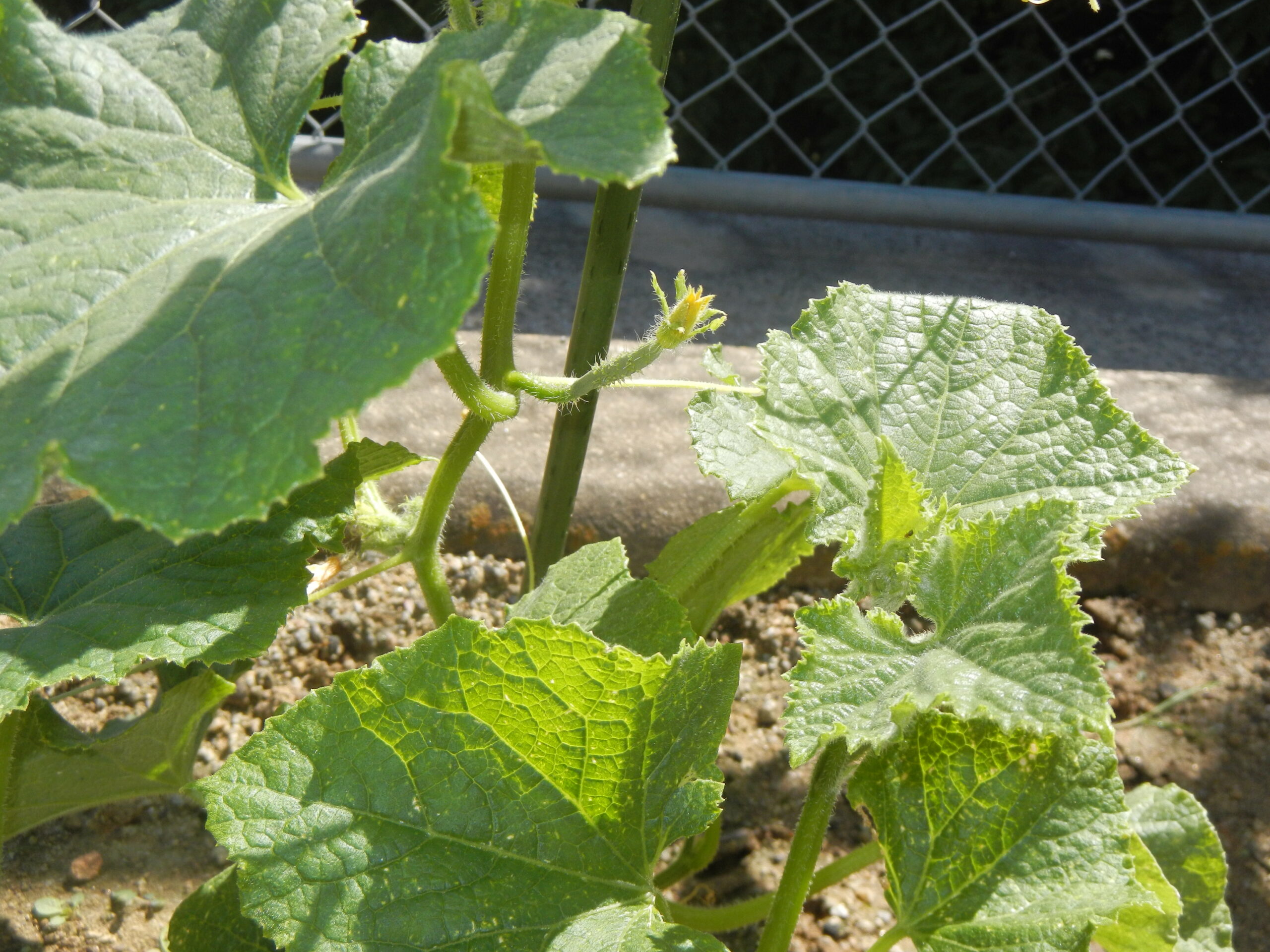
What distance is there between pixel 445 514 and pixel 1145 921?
2.81ft

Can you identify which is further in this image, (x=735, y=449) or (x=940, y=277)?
(x=940, y=277)

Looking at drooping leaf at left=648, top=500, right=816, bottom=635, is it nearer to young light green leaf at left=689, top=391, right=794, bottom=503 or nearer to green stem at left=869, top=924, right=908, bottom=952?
young light green leaf at left=689, top=391, right=794, bottom=503

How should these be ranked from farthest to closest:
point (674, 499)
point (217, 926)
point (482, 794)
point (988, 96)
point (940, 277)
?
point (988, 96)
point (940, 277)
point (674, 499)
point (217, 926)
point (482, 794)

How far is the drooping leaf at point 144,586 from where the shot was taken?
101 centimetres

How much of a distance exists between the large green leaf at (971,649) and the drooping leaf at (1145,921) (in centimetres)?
35

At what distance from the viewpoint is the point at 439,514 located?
4.02 feet

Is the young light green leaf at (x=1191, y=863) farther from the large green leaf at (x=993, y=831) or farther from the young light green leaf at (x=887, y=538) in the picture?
the young light green leaf at (x=887, y=538)

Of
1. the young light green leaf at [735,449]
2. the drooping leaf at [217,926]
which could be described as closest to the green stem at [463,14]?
the young light green leaf at [735,449]

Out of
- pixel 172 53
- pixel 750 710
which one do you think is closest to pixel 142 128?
pixel 172 53

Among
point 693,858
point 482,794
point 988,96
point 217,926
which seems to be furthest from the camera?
point 988,96

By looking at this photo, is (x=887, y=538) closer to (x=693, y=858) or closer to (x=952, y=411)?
(x=952, y=411)

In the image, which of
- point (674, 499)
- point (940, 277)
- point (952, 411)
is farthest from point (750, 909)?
point (940, 277)

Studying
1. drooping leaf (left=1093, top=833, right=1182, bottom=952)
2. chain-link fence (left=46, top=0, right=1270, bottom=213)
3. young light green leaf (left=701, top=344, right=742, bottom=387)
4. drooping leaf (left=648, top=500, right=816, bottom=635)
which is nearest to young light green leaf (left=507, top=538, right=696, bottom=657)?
drooping leaf (left=648, top=500, right=816, bottom=635)

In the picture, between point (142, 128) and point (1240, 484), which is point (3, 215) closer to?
point (142, 128)
